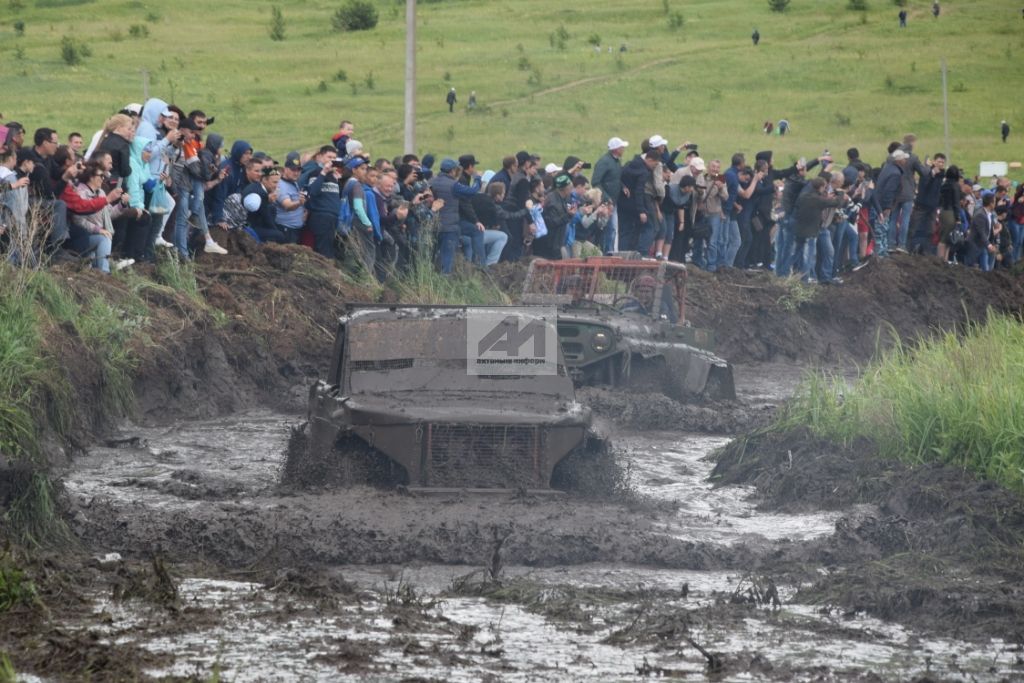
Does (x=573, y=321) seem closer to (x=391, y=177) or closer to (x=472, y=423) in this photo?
(x=391, y=177)

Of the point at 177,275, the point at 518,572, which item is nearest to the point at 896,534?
the point at 518,572

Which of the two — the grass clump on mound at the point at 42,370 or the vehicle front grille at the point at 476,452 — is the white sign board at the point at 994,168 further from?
the vehicle front grille at the point at 476,452

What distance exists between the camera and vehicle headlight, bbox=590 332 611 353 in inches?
743

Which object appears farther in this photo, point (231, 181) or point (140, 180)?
point (231, 181)

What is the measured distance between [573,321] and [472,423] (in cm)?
572

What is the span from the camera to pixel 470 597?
10.9 metres

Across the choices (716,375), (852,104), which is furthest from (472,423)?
(852,104)

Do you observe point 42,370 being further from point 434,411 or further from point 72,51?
point 72,51

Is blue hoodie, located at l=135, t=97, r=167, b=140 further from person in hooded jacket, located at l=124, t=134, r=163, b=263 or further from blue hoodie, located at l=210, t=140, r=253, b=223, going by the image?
blue hoodie, located at l=210, t=140, r=253, b=223

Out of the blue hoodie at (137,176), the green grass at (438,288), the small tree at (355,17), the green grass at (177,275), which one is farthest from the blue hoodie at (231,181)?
the small tree at (355,17)

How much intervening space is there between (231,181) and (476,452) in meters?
9.19

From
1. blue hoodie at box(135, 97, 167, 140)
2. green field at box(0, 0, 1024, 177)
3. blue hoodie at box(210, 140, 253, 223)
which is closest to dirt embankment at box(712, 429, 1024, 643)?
blue hoodie at box(135, 97, 167, 140)

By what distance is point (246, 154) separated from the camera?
21.0m

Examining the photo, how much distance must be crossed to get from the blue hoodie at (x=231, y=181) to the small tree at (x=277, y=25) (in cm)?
5388
